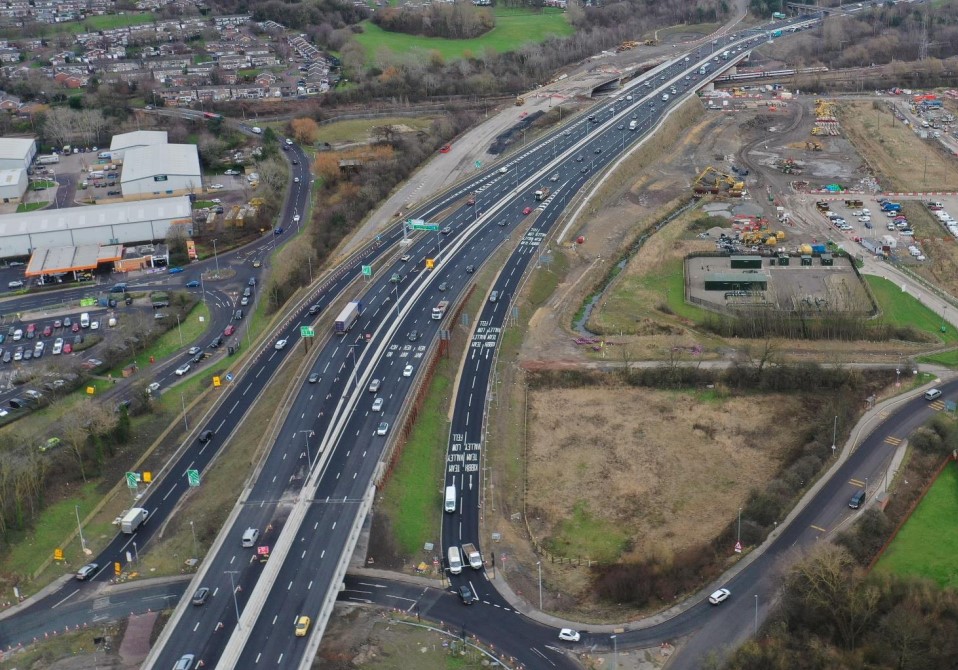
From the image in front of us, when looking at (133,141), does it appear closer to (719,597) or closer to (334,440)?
(334,440)

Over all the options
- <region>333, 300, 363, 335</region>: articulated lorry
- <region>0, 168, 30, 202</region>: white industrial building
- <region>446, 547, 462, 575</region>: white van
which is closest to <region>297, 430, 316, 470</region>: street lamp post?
<region>446, 547, 462, 575</region>: white van

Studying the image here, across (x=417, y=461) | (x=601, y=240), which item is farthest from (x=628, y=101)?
(x=417, y=461)

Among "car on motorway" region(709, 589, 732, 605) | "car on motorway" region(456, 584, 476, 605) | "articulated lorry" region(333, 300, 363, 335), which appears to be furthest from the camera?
"articulated lorry" region(333, 300, 363, 335)

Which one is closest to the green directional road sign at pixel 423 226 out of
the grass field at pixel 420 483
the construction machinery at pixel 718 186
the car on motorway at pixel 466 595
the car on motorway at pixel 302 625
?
the grass field at pixel 420 483

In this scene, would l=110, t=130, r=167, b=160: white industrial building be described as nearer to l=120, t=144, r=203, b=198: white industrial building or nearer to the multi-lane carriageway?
l=120, t=144, r=203, b=198: white industrial building

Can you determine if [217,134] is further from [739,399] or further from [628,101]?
[739,399]

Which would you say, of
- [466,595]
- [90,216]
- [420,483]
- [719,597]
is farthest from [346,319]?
[90,216]

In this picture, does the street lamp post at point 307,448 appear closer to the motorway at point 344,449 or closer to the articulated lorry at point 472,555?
the motorway at point 344,449
